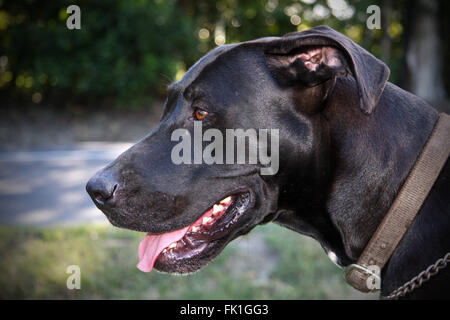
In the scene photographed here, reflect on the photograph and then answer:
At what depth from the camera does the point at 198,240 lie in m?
2.10

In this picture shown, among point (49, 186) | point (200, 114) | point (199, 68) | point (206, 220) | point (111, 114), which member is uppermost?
point (199, 68)

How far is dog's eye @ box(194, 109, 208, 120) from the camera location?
204 cm

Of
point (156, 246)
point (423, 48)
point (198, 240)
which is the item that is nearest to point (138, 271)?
point (156, 246)

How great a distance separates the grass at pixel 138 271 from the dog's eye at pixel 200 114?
1.78 meters

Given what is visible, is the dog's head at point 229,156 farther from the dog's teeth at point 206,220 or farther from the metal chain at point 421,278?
the metal chain at point 421,278

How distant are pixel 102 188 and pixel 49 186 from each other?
517cm

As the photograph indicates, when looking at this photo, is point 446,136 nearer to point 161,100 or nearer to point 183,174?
point 183,174

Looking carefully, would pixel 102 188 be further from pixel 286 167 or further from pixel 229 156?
pixel 286 167

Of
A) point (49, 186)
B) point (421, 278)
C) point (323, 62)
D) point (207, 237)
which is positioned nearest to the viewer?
point (421, 278)

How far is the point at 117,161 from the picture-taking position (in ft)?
6.85

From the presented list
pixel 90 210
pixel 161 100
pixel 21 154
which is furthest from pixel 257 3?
pixel 90 210

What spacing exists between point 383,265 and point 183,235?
96cm

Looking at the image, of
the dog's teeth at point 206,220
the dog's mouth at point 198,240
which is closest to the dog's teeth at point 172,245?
the dog's mouth at point 198,240

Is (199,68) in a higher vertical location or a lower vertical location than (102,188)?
higher
